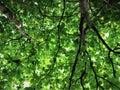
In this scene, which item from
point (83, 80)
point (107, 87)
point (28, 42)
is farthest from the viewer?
point (28, 42)

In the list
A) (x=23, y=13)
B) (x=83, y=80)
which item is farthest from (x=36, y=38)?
(x=83, y=80)

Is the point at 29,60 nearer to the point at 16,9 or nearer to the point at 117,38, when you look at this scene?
the point at 16,9

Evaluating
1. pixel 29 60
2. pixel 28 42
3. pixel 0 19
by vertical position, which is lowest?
pixel 29 60

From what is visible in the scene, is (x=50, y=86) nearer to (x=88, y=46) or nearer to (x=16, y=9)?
(x=88, y=46)

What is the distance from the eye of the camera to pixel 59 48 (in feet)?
30.3

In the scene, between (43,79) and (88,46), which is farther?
(88,46)

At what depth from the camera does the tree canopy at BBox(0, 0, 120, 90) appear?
7.96 metres

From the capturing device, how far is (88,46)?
9086mm

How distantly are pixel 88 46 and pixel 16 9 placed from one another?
3.10 m

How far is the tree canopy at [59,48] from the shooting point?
7.96 metres

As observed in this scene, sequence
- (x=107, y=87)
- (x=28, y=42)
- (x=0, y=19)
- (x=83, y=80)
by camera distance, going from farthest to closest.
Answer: (x=28, y=42) → (x=0, y=19) → (x=83, y=80) → (x=107, y=87)

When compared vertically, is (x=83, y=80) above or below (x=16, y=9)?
below

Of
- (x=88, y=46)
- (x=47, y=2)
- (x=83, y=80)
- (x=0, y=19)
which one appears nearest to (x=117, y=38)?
(x=88, y=46)

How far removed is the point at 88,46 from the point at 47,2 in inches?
89.1
